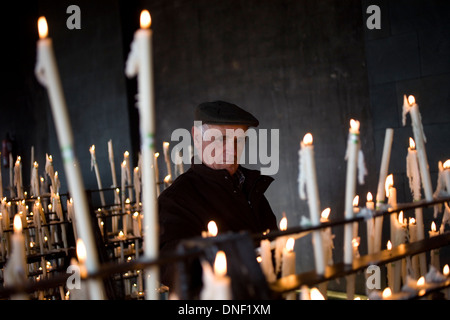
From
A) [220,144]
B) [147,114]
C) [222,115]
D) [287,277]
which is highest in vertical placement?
[222,115]

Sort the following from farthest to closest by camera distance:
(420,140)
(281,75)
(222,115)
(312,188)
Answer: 1. (281,75)
2. (222,115)
3. (420,140)
4. (312,188)

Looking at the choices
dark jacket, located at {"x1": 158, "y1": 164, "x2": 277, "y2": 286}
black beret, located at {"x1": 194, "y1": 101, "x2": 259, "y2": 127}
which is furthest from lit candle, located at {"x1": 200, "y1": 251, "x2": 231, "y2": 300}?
black beret, located at {"x1": 194, "y1": 101, "x2": 259, "y2": 127}

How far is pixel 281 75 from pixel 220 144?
2.85 meters

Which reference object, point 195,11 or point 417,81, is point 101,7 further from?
point 417,81

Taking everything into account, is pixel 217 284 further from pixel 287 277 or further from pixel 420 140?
pixel 420 140

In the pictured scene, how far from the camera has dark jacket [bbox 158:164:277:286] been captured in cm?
212

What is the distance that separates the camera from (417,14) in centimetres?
366

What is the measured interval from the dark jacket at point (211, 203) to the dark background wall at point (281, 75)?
72.5 inches

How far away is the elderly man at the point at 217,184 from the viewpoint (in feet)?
7.18

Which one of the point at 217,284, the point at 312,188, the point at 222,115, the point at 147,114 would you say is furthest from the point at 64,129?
the point at 222,115

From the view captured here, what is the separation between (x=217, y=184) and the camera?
228 centimetres

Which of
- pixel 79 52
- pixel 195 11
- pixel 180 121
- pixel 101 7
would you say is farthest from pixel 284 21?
pixel 79 52

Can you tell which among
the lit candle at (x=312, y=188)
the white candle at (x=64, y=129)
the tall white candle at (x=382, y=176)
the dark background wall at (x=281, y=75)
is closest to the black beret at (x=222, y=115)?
the tall white candle at (x=382, y=176)

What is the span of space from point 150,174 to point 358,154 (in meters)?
0.52
